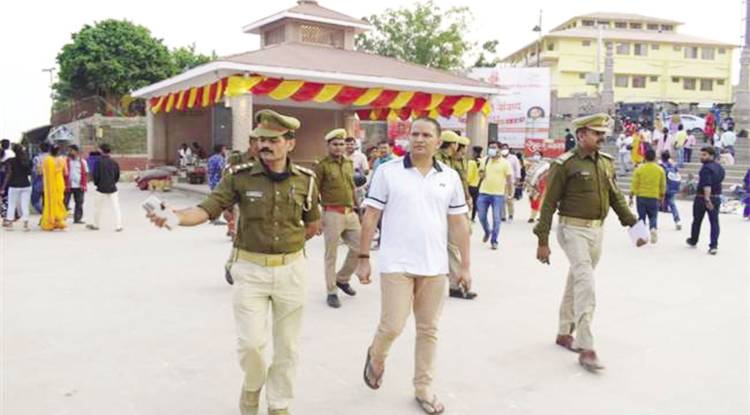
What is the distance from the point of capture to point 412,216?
148 inches

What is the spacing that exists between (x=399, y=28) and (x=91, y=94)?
17023 millimetres

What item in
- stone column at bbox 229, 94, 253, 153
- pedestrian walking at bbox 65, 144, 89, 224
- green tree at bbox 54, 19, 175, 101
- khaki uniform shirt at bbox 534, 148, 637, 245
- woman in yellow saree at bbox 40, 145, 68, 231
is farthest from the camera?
green tree at bbox 54, 19, 175, 101

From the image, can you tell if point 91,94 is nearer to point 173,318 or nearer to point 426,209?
point 173,318

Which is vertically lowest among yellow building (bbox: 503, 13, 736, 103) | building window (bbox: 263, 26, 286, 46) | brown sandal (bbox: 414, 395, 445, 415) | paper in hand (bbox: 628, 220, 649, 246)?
brown sandal (bbox: 414, 395, 445, 415)

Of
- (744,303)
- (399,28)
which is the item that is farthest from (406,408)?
(399,28)

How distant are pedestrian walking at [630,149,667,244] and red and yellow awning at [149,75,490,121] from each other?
769 cm

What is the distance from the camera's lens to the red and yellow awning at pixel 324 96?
14789 mm

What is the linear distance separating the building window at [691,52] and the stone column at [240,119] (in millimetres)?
55253

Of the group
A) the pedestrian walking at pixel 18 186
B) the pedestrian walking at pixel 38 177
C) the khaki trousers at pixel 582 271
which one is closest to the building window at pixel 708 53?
the pedestrian walking at pixel 38 177

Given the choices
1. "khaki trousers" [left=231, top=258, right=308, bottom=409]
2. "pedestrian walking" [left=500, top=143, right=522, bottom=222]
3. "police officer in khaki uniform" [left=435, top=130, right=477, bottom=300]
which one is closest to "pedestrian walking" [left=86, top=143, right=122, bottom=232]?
"police officer in khaki uniform" [left=435, top=130, right=477, bottom=300]

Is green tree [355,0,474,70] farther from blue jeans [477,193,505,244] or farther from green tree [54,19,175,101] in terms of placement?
blue jeans [477,193,505,244]

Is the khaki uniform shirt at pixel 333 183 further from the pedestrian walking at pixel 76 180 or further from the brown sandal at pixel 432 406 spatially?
the pedestrian walking at pixel 76 180

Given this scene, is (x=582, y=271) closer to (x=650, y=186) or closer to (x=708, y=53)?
(x=650, y=186)

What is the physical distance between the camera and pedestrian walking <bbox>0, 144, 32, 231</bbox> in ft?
36.6
